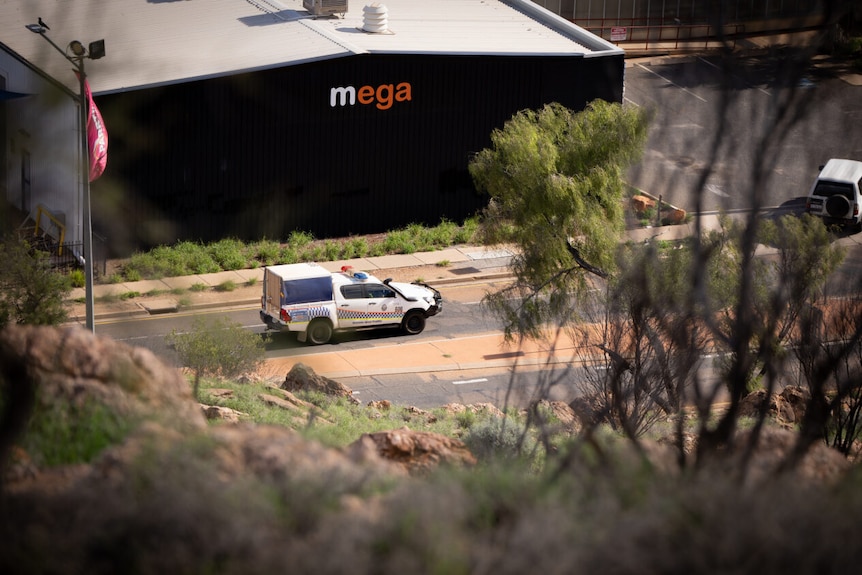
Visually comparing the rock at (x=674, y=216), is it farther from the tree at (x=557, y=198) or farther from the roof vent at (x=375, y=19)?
the roof vent at (x=375, y=19)

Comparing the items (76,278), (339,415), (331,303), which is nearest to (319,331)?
(331,303)

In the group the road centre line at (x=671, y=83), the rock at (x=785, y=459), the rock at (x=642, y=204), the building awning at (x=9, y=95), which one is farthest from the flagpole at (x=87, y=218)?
the road centre line at (x=671, y=83)

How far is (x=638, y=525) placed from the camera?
270 inches

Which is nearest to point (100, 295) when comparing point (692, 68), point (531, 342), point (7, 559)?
point (531, 342)

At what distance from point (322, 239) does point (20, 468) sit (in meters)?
26.5

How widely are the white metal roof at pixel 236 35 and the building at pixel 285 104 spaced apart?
Result: 3.4 inches

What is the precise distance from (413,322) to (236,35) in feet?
40.3

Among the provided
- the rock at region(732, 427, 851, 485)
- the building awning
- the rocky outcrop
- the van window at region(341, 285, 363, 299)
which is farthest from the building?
the rock at region(732, 427, 851, 485)

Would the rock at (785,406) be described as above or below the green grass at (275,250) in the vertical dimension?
above

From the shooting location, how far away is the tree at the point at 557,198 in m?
23.8

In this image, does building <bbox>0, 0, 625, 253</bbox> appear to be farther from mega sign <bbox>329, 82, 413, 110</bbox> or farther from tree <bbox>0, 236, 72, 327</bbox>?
tree <bbox>0, 236, 72, 327</bbox>

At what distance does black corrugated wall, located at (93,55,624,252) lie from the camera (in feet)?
104

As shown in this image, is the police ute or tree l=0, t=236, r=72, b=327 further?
the police ute

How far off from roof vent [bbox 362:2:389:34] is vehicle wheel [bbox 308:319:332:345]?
12.7 m
